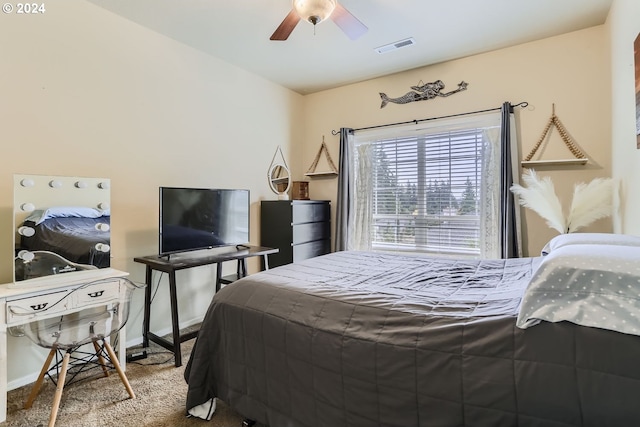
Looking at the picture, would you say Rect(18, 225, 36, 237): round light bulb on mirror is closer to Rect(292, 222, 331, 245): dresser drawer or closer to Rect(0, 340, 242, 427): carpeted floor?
Rect(0, 340, 242, 427): carpeted floor

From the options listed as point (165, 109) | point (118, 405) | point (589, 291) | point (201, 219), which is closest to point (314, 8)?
point (165, 109)

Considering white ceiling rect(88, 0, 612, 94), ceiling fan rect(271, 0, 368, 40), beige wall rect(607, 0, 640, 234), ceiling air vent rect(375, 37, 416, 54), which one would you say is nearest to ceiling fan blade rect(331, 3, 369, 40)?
ceiling fan rect(271, 0, 368, 40)

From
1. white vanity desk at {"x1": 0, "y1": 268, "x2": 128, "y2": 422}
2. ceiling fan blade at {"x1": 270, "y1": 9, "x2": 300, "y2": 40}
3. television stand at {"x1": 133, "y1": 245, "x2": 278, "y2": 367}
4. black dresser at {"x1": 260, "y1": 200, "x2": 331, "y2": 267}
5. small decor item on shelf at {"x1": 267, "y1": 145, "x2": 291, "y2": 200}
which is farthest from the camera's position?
small decor item on shelf at {"x1": 267, "y1": 145, "x2": 291, "y2": 200}

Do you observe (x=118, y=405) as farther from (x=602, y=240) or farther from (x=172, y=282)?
(x=602, y=240)

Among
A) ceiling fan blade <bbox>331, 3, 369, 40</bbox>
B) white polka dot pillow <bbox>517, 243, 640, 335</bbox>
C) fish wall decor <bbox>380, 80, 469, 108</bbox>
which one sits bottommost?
white polka dot pillow <bbox>517, 243, 640, 335</bbox>

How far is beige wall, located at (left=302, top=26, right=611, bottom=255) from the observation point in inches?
113

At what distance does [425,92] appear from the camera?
12.1ft

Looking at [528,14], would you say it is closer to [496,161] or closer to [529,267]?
[496,161]

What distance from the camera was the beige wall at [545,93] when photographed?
2863 millimetres

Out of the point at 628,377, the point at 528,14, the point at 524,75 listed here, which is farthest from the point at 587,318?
the point at 524,75

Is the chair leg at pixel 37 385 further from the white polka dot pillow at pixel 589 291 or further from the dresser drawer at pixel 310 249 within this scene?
the white polka dot pillow at pixel 589 291

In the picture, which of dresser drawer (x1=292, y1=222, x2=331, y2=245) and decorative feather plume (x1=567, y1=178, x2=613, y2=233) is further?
dresser drawer (x1=292, y1=222, x2=331, y2=245)

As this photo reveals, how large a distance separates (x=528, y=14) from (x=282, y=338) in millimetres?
3081

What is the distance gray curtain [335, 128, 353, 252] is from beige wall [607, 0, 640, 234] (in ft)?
8.19
